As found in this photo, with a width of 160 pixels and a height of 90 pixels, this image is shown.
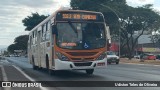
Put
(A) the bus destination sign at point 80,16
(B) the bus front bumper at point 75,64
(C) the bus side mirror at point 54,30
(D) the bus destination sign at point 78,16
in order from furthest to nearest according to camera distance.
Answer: (A) the bus destination sign at point 80,16, (D) the bus destination sign at point 78,16, (C) the bus side mirror at point 54,30, (B) the bus front bumper at point 75,64

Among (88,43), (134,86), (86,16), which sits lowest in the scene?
(134,86)

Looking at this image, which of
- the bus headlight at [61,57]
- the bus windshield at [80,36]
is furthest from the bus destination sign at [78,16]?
the bus headlight at [61,57]

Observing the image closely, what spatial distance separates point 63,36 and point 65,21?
2.66ft

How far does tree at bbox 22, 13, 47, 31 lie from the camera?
93.6m

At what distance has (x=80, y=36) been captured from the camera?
2006 centimetres

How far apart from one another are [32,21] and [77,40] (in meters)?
75.3

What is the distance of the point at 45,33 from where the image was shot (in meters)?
22.9

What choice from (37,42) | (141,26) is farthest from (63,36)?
(141,26)

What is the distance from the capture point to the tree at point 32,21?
9356 cm

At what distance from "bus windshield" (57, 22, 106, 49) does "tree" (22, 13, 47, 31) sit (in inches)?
2903

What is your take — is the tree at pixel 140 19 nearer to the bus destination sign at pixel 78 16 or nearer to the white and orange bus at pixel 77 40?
the bus destination sign at pixel 78 16

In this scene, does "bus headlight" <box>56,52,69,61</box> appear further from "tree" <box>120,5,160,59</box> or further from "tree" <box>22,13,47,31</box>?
"tree" <box>22,13,47,31</box>

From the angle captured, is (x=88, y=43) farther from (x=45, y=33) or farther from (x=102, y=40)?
(x=45, y=33)

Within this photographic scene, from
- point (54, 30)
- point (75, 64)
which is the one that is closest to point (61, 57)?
point (75, 64)
